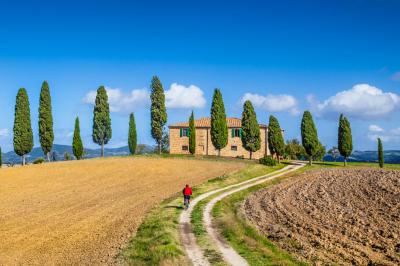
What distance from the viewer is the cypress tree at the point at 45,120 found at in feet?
233

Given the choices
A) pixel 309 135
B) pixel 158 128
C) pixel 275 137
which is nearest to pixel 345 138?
pixel 309 135

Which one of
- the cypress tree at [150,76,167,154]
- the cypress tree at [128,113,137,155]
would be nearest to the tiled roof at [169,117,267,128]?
the cypress tree at [150,76,167,154]

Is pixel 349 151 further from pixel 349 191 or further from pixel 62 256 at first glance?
pixel 62 256

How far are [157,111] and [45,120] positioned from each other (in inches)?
870

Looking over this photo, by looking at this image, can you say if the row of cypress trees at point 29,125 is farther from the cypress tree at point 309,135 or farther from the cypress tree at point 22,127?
the cypress tree at point 309,135

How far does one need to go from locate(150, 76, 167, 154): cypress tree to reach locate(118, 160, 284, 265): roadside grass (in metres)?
48.7

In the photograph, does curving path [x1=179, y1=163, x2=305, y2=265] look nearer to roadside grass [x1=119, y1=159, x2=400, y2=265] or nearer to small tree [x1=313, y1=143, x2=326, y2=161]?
roadside grass [x1=119, y1=159, x2=400, y2=265]

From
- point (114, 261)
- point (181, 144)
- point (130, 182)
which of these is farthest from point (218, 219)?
point (181, 144)

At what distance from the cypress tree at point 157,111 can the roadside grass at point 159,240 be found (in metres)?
48.7

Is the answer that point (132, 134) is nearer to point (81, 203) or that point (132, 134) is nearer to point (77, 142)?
point (77, 142)

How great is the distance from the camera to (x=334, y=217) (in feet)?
95.1

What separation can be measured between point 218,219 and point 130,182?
22942 mm

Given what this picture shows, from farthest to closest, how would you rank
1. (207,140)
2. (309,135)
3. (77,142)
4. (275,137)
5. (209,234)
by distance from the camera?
(207,140), (275,137), (309,135), (77,142), (209,234)

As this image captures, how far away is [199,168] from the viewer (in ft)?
203
